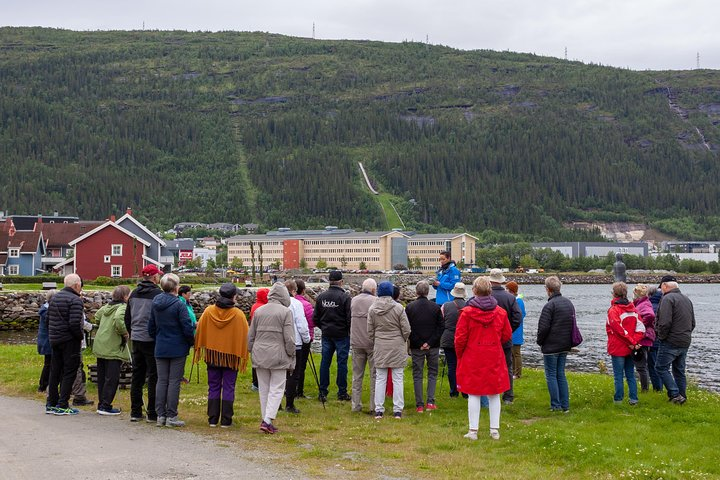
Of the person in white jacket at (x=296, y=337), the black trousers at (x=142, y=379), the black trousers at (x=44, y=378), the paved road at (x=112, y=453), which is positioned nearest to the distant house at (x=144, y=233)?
the black trousers at (x=44, y=378)

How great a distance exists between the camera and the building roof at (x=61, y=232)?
326ft

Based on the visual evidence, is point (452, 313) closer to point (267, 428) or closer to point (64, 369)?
point (267, 428)

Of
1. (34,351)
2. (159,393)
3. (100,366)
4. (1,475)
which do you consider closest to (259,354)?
(159,393)

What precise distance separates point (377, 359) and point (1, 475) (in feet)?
21.2

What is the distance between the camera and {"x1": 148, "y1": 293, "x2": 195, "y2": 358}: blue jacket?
14.2 m

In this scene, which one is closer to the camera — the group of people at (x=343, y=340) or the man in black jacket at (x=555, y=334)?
the group of people at (x=343, y=340)

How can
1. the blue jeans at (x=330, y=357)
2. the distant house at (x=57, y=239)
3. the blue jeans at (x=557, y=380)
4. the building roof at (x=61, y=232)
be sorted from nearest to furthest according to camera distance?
the blue jeans at (x=557, y=380), the blue jeans at (x=330, y=357), the distant house at (x=57, y=239), the building roof at (x=61, y=232)

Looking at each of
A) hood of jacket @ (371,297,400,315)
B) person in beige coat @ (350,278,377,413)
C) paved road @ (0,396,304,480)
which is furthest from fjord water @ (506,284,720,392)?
paved road @ (0,396,304,480)

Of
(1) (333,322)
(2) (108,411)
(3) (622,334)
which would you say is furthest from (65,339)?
(3) (622,334)

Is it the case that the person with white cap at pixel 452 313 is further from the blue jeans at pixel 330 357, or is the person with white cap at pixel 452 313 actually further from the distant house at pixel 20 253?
the distant house at pixel 20 253

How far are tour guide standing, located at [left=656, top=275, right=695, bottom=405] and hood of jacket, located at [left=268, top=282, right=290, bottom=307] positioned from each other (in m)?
6.74

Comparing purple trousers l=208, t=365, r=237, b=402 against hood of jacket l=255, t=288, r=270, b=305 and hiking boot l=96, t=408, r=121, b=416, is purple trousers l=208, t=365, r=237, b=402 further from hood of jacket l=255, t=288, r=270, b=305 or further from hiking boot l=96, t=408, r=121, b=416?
hiking boot l=96, t=408, r=121, b=416

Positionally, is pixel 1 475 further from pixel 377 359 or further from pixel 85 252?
pixel 85 252

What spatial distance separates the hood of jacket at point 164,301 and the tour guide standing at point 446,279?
5.69 metres
